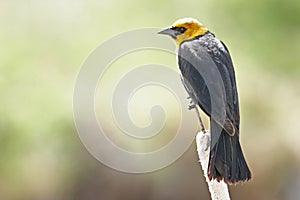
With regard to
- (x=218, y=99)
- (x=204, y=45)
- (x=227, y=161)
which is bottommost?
(x=227, y=161)

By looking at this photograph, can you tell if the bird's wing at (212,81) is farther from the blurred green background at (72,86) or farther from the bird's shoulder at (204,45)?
the blurred green background at (72,86)

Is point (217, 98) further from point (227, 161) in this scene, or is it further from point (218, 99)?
point (227, 161)

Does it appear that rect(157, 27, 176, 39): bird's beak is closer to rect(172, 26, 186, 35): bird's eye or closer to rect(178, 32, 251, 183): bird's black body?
rect(172, 26, 186, 35): bird's eye

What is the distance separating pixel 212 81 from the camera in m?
1.76

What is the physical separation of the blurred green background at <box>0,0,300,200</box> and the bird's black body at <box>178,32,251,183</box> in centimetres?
162

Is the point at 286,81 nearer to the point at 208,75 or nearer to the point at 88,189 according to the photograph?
the point at 88,189

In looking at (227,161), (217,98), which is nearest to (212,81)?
(217,98)

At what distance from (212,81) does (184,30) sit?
0.24 metres

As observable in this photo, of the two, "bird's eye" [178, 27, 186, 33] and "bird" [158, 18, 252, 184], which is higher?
"bird's eye" [178, 27, 186, 33]

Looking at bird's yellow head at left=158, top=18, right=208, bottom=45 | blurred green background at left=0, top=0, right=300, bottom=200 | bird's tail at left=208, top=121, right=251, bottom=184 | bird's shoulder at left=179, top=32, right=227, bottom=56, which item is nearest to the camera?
bird's tail at left=208, top=121, right=251, bottom=184

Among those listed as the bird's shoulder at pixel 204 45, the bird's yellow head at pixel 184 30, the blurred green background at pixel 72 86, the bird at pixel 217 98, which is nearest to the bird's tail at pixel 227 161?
the bird at pixel 217 98

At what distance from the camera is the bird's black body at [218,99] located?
169cm

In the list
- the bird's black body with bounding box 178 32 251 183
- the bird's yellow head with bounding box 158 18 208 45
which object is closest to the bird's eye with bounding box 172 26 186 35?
the bird's yellow head with bounding box 158 18 208 45

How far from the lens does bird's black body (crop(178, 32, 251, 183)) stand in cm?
169
